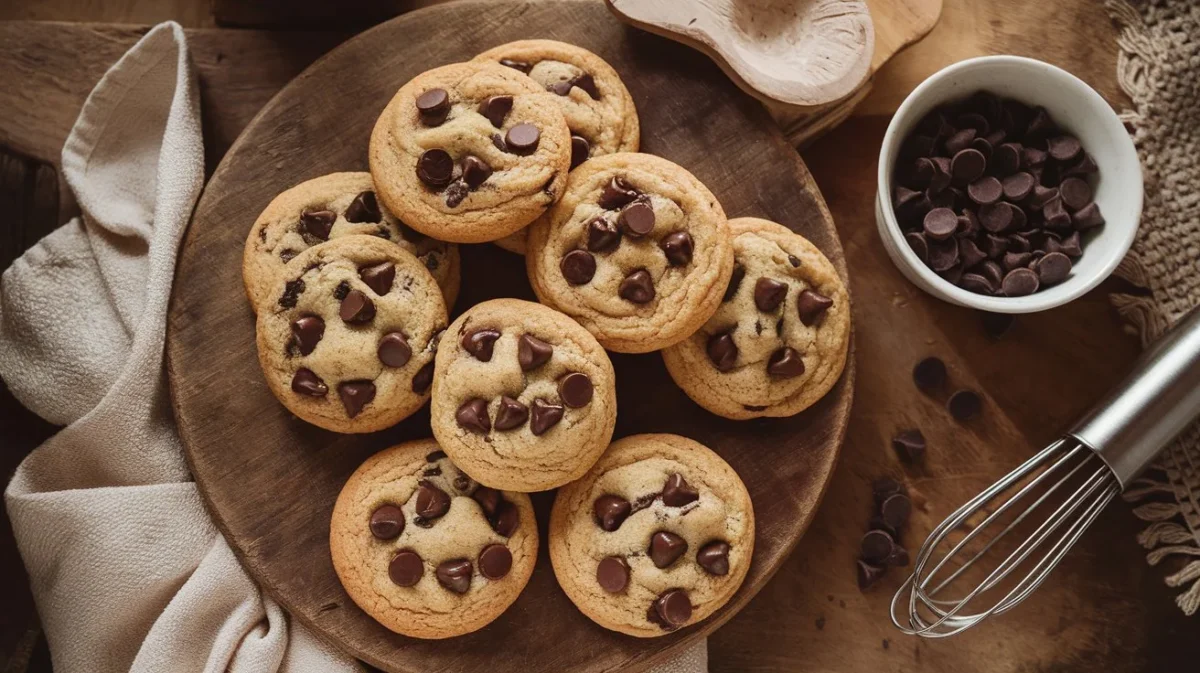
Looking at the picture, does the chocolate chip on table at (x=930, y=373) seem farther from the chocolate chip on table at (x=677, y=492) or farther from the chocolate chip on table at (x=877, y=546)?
the chocolate chip on table at (x=677, y=492)

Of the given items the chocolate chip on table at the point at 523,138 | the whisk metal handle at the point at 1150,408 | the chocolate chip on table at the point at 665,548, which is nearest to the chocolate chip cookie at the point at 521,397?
the chocolate chip on table at the point at 665,548

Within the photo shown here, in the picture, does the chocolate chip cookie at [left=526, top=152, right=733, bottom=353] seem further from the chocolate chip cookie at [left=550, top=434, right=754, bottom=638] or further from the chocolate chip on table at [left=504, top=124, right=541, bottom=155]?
the chocolate chip cookie at [left=550, top=434, right=754, bottom=638]

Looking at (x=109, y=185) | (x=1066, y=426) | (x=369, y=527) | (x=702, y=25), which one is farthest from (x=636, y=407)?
(x=109, y=185)

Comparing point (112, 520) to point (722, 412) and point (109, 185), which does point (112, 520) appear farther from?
point (722, 412)

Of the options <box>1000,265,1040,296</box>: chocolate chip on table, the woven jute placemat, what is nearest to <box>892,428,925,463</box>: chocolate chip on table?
<box>1000,265,1040,296</box>: chocolate chip on table

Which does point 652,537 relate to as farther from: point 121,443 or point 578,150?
point 121,443

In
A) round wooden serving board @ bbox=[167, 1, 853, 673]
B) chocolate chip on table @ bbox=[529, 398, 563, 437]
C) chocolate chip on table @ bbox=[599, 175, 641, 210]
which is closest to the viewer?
chocolate chip on table @ bbox=[529, 398, 563, 437]
